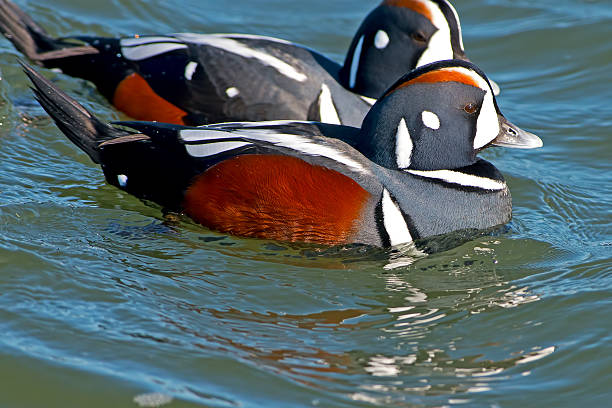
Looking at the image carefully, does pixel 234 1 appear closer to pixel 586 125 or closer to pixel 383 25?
pixel 383 25

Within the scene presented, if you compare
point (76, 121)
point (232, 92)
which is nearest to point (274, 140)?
point (76, 121)

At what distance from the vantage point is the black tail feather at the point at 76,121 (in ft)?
22.7

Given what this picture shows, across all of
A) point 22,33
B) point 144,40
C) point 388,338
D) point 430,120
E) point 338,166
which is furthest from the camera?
point 22,33

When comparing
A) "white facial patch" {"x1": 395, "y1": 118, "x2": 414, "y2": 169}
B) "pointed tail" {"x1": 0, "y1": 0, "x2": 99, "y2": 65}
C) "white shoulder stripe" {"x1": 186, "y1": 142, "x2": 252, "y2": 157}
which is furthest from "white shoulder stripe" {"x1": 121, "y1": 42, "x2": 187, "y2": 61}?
"white facial patch" {"x1": 395, "y1": 118, "x2": 414, "y2": 169}

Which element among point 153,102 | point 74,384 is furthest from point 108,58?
Answer: point 74,384

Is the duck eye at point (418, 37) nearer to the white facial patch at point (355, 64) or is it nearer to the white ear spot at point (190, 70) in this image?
the white facial patch at point (355, 64)

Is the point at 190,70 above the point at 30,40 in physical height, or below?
below

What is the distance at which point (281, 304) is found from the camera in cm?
597

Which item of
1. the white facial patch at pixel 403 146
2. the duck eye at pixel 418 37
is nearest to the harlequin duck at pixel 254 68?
the duck eye at pixel 418 37

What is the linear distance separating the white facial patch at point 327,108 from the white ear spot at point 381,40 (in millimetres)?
675

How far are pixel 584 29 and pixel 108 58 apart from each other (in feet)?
20.8

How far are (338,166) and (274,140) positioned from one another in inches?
21.5

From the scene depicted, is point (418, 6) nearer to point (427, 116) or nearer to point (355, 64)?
point (355, 64)

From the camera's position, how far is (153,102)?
8422mm
